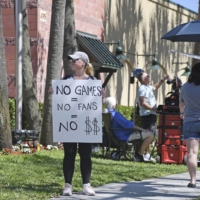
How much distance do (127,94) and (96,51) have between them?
475 cm

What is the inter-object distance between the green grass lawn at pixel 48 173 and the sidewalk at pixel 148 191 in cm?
31

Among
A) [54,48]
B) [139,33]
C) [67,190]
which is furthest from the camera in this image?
[139,33]

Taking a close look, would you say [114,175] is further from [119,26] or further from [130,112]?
[119,26]

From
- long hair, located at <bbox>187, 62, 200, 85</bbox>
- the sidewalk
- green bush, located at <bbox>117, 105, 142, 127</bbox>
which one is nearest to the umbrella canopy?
long hair, located at <bbox>187, 62, 200, 85</bbox>

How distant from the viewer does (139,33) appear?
88.2ft

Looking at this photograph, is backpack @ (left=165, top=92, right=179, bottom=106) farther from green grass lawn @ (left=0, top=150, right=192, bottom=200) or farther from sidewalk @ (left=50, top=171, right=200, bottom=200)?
sidewalk @ (left=50, top=171, right=200, bottom=200)

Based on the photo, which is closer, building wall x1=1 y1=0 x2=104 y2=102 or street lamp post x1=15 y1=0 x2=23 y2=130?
street lamp post x1=15 y1=0 x2=23 y2=130

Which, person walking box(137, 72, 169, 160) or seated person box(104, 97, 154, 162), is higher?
person walking box(137, 72, 169, 160)

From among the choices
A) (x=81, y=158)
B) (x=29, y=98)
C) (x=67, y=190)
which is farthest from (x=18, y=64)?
(x=67, y=190)

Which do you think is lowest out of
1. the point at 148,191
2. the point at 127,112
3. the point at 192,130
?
the point at 148,191

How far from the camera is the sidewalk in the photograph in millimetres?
9227

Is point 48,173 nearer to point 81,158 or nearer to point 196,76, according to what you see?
point 81,158

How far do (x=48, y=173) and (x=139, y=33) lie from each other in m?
16.0

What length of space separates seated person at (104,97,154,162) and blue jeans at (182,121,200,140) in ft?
15.2
